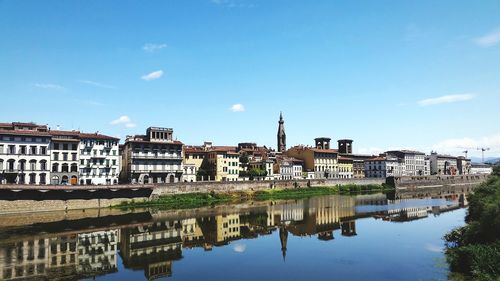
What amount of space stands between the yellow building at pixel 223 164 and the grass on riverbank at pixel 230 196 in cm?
1276

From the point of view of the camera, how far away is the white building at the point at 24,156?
68125 mm

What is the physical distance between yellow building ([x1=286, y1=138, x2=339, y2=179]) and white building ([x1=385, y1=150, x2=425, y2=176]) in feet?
123

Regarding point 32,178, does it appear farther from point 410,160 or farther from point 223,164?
point 410,160

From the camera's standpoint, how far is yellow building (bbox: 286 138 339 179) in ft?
434

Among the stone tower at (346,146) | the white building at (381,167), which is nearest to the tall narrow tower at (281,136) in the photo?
the stone tower at (346,146)

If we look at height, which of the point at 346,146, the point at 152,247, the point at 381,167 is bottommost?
the point at 152,247

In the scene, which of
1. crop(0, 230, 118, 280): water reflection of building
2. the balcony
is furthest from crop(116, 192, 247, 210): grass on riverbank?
crop(0, 230, 118, 280): water reflection of building

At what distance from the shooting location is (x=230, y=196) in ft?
285

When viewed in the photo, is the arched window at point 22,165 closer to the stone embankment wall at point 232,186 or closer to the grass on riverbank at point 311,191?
the stone embankment wall at point 232,186

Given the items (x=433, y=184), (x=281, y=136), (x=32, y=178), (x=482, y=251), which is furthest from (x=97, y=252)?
(x=433, y=184)

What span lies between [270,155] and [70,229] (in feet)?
272

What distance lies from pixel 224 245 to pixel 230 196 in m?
45.5

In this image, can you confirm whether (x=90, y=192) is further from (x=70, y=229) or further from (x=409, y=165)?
(x=409, y=165)

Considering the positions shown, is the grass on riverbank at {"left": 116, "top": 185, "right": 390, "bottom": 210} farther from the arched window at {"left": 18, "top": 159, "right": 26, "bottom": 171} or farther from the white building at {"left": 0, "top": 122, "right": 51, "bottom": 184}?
the arched window at {"left": 18, "top": 159, "right": 26, "bottom": 171}
